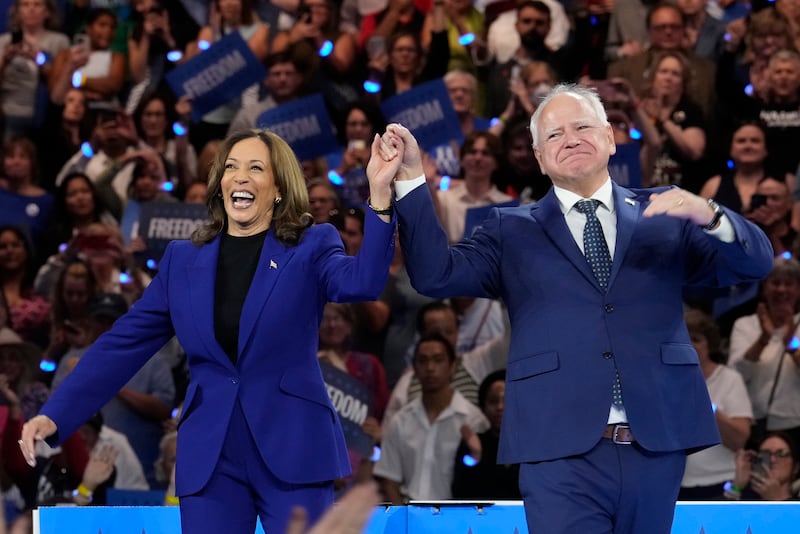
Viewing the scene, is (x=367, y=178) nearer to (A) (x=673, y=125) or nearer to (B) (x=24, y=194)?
(A) (x=673, y=125)

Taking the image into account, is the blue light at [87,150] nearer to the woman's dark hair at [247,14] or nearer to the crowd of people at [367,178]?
the crowd of people at [367,178]

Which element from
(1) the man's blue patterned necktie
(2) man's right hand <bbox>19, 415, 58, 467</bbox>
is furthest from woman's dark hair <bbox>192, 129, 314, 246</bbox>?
(1) the man's blue patterned necktie

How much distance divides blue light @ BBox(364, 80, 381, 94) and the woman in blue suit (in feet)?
11.1

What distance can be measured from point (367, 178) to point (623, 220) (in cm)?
191

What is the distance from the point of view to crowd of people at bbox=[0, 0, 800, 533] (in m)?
5.00

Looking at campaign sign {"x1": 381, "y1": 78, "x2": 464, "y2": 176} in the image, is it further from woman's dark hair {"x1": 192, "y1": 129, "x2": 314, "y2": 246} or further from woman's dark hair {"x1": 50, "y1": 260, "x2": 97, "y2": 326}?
woman's dark hair {"x1": 192, "y1": 129, "x2": 314, "y2": 246}

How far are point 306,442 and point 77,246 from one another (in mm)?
3645

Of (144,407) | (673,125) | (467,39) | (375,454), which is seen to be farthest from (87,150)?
(673,125)

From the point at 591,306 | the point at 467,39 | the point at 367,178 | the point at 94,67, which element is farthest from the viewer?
the point at 94,67

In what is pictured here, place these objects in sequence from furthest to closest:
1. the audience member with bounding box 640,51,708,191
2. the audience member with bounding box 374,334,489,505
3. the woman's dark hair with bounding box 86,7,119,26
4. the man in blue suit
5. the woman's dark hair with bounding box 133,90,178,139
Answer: the woman's dark hair with bounding box 86,7,119,26 → the woman's dark hair with bounding box 133,90,178,139 → the audience member with bounding box 640,51,708,191 → the audience member with bounding box 374,334,489,505 → the man in blue suit

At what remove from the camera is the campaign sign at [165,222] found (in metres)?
5.67

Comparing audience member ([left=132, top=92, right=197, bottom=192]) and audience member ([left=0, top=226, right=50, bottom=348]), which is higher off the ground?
audience member ([left=132, top=92, right=197, bottom=192])

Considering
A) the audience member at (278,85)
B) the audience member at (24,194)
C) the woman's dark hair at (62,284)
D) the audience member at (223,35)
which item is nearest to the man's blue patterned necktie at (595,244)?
the woman's dark hair at (62,284)

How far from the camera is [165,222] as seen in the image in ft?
18.7
